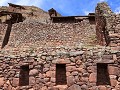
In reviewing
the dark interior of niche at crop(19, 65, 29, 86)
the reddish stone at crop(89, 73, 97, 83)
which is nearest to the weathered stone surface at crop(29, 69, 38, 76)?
the dark interior of niche at crop(19, 65, 29, 86)

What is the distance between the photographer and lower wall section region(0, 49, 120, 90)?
8531 millimetres

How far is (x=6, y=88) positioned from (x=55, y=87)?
192cm

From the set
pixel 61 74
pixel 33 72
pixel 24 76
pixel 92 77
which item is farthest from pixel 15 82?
pixel 92 77

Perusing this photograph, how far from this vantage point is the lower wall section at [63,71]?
8.53 meters

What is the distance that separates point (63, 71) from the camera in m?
8.97

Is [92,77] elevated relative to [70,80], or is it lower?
elevated

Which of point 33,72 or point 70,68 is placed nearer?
point 70,68

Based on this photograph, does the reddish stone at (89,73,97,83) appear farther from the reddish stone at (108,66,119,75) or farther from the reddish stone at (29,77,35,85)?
the reddish stone at (29,77,35,85)

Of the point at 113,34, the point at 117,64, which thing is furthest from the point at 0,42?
the point at 117,64

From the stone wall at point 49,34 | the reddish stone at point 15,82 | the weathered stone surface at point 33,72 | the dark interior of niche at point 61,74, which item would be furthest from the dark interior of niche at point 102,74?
the stone wall at point 49,34

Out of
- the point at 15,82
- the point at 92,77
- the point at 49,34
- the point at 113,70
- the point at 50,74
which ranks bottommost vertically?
the point at 15,82

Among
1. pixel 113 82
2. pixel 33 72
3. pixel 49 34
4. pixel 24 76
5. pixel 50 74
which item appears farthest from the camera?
pixel 49 34

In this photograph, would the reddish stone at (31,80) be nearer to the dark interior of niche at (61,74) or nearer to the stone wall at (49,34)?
the dark interior of niche at (61,74)

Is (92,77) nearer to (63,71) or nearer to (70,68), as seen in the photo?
(70,68)
